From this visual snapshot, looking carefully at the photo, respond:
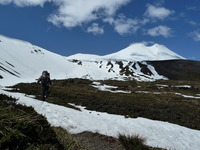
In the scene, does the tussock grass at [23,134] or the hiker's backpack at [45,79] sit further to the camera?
the hiker's backpack at [45,79]

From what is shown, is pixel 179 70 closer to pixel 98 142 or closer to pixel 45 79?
pixel 45 79

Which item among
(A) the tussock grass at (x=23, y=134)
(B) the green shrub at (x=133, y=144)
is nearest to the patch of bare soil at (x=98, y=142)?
(B) the green shrub at (x=133, y=144)

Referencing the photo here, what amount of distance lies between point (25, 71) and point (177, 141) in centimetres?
8607

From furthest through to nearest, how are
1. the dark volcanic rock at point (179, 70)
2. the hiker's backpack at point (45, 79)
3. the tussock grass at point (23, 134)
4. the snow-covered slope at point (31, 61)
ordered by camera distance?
the dark volcanic rock at point (179, 70)
the snow-covered slope at point (31, 61)
the hiker's backpack at point (45, 79)
the tussock grass at point (23, 134)

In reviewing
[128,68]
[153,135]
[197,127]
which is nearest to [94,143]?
[153,135]

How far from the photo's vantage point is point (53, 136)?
5.41 m

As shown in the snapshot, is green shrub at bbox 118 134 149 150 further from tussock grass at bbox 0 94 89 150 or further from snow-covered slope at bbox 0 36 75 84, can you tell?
snow-covered slope at bbox 0 36 75 84

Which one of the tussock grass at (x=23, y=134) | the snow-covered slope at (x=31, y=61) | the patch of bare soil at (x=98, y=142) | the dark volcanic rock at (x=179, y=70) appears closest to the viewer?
the tussock grass at (x=23, y=134)

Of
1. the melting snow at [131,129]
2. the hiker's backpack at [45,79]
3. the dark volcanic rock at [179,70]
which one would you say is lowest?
the melting snow at [131,129]

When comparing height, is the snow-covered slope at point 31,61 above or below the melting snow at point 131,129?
above

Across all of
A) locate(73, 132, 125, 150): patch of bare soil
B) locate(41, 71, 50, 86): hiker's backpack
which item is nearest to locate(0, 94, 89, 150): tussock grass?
locate(73, 132, 125, 150): patch of bare soil

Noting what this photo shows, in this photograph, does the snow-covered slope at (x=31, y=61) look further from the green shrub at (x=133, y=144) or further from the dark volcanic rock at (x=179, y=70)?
the green shrub at (x=133, y=144)

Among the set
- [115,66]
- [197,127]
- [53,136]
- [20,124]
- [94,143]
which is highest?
[115,66]

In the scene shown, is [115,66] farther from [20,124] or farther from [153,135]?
[20,124]
